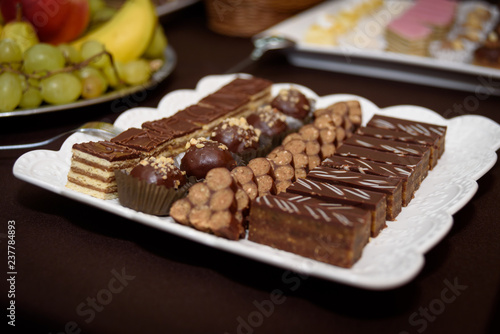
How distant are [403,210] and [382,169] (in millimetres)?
143

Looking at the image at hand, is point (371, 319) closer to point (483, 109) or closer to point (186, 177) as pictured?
point (186, 177)

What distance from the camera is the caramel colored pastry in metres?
1.43

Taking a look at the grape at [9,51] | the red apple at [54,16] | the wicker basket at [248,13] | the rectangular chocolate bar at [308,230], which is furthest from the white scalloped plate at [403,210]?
the wicker basket at [248,13]

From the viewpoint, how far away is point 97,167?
165cm

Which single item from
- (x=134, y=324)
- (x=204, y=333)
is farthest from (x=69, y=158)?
(x=204, y=333)

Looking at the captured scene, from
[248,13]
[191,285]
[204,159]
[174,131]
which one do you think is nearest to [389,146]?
[204,159]

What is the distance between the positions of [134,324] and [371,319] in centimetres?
57

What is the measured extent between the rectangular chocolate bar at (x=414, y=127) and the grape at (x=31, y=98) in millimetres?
1292

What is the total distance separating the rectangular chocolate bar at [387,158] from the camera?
1.73m

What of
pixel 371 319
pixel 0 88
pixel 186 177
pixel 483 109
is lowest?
→ pixel 483 109

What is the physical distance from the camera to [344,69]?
116 inches

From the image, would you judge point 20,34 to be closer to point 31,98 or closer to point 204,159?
point 31,98

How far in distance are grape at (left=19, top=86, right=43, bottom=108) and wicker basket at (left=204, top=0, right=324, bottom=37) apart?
159 centimetres

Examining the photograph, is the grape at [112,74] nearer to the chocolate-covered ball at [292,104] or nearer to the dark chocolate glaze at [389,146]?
the chocolate-covered ball at [292,104]
